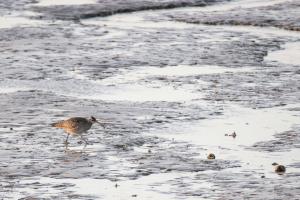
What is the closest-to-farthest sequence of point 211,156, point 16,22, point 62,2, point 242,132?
point 211,156
point 242,132
point 16,22
point 62,2

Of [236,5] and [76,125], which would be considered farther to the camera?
[236,5]

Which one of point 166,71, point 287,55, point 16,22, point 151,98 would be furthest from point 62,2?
point 151,98

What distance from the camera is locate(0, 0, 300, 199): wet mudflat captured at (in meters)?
14.7

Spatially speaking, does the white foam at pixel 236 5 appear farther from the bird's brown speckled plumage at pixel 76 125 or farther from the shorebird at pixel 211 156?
the shorebird at pixel 211 156

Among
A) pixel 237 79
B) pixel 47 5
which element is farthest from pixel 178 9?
pixel 237 79

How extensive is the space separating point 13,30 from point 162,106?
32.1ft

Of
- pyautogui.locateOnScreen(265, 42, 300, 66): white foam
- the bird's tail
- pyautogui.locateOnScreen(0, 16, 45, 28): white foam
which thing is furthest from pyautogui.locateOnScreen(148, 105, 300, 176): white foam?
pyautogui.locateOnScreen(0, 16, 45, 28): white foam

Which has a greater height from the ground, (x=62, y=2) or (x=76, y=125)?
(x=62, y=2)

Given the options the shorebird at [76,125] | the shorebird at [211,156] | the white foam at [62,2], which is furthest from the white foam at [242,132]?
the white foam at [62,2]

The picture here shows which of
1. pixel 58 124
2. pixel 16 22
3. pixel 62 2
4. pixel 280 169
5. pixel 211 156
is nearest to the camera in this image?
pixel 280 169

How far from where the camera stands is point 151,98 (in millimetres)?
20672

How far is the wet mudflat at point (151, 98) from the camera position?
1466 centimetres

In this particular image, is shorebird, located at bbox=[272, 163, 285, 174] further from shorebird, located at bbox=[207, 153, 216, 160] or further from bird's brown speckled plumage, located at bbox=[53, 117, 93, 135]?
bird's brown speckled plumage, located at bbox=[53, 117, 93, 135]

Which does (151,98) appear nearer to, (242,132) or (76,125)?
(242,132)
